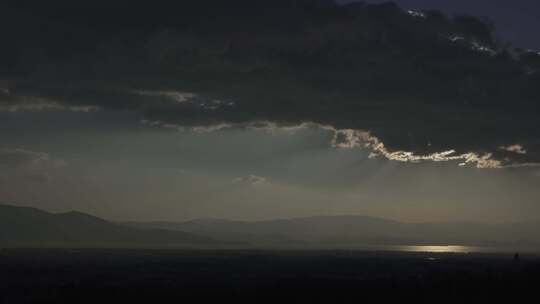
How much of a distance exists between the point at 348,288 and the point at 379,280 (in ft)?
72.4

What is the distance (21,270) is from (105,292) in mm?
59579

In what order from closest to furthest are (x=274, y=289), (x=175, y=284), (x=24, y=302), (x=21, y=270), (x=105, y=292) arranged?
1. (x=24, y=302)
2. (x=105, y=292)
3. (x=274, y=289)
4. (x=175, y=284)
5. (x=21, y=270)

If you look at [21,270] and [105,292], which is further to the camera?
[21,270]

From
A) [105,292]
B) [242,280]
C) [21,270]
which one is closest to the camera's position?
[105,292]

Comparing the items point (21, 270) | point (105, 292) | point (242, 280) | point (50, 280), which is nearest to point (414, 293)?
point (242, 280)

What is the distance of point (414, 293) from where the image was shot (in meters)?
92.1

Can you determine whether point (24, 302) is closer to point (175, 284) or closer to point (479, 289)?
point (175, 284)

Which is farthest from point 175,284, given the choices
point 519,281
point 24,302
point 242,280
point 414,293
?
point 519,281

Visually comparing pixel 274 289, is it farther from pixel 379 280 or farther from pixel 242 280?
pixel 379 280

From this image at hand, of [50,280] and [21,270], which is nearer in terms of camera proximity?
[50,280]

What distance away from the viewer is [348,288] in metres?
98.1

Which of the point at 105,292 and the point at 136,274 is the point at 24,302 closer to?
the point at 105,292

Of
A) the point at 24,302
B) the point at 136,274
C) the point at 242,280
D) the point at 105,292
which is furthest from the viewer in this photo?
the point at 136,274

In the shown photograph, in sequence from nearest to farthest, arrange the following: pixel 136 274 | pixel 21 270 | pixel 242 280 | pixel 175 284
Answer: pixel 175 284
pixel 242 280
pixel 136 274
pixel 21 270
